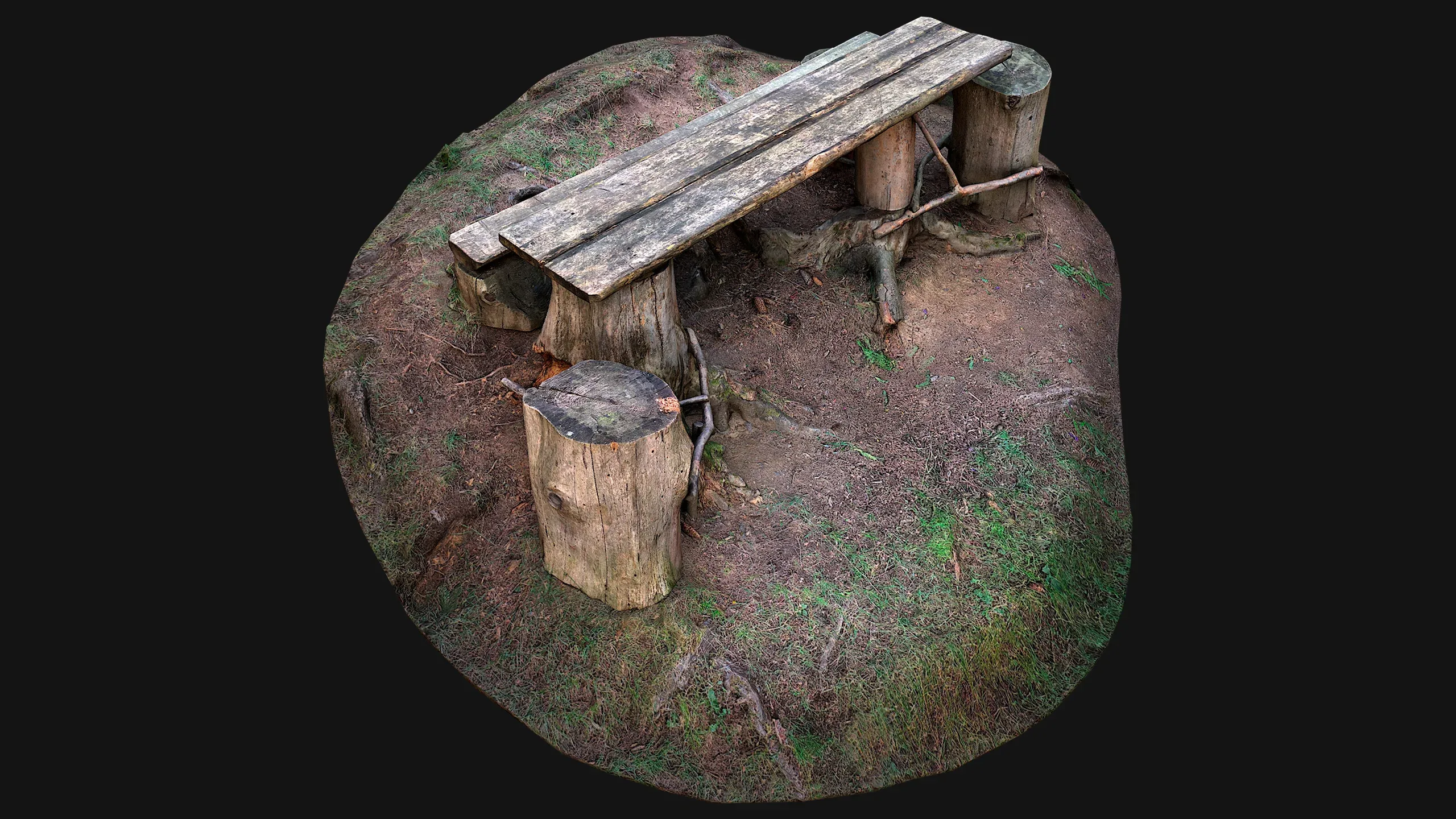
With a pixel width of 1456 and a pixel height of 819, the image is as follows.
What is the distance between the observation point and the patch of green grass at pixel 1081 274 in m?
9.41

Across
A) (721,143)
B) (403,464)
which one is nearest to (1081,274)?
(721,143)

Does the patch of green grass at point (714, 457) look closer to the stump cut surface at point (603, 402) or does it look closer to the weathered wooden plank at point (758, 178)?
the stump cut surface at point (603, 402)

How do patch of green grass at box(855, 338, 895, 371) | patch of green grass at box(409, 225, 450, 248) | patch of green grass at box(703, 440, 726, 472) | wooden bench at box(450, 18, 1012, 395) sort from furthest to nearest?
patch of green grass at box(409, 225, 450, 248)
patch of green grass at box(855, 338, 895, 371)
patch of green grass at box(703, 440, 726, 472)
wooden bench at box(450, 18, 1012, 395)

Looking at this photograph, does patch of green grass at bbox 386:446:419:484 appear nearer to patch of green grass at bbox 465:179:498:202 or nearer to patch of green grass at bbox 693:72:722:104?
patch of green grass at bbox 465:179:498:202

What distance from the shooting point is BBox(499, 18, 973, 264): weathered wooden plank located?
7.69 meters

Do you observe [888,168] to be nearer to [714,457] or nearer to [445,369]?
[714,457]

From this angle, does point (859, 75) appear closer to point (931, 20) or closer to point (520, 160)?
point (931, 20)

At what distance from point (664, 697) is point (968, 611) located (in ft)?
5.11

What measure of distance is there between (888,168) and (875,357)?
115 centimetres

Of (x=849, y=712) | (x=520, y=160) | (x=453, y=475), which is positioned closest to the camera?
(x=849, y=712)

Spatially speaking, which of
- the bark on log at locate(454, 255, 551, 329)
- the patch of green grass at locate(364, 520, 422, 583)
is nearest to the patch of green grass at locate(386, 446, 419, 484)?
the patch of green grass at locate(364, 520, 422, 583)

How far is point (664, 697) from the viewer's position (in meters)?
7.31

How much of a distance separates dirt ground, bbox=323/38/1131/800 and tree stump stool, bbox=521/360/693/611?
225 mm

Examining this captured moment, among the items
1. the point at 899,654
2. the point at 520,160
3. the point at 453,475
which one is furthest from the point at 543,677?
the point at 520,160
